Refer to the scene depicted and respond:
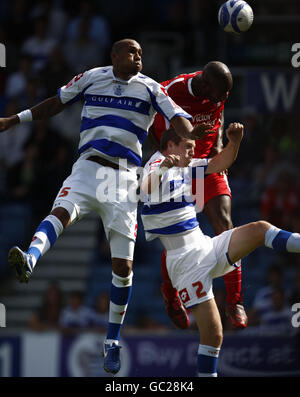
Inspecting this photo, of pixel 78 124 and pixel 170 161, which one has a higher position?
pixel 78 124

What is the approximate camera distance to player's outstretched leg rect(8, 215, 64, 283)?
275 inches

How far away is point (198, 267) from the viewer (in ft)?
25.3

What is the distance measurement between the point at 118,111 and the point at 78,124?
22.8ft

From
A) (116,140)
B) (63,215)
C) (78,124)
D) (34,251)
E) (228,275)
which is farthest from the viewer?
(78,124)

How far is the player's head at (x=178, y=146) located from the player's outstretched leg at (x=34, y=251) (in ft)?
3.65

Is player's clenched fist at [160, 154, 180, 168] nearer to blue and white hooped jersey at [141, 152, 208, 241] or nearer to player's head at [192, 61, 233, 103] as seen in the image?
blue and white hooped jersey at [141, 152, 208, 241]

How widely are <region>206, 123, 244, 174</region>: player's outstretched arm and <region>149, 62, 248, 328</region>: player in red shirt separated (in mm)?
362

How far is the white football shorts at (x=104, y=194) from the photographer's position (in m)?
7.80

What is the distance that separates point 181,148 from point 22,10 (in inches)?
370

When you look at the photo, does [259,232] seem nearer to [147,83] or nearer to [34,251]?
[147,83]

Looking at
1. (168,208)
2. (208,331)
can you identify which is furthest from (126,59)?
(208,331)

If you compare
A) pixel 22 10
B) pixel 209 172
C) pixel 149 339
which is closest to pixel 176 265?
pixel 209 172

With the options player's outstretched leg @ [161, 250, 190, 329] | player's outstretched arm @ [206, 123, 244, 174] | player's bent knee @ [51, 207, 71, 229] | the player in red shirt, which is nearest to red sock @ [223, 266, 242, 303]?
the player in red shirt

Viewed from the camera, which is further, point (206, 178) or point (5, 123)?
point (206, 178)
